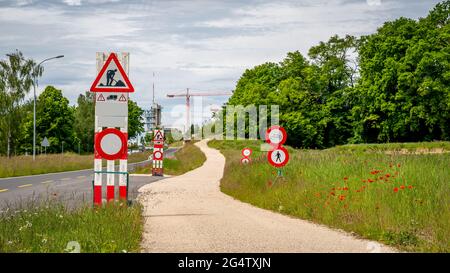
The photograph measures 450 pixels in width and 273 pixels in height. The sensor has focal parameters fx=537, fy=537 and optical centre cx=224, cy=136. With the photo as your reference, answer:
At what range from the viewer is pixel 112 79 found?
1016 cm

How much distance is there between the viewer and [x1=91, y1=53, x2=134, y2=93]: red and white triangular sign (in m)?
10.1

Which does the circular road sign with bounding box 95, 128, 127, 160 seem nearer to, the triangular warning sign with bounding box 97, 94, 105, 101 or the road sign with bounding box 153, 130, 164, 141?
the triangular warning sign with bounding box 97, 94, 105, 101

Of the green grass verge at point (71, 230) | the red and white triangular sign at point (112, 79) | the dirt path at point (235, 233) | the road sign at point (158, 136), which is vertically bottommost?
the dirt path at point (235, 233)

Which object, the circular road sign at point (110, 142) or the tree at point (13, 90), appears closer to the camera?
→ the circular road sign at point (110, 142)

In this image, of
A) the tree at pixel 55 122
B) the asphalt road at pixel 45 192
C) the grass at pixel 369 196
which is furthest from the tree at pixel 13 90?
the grass at pixel 369 196

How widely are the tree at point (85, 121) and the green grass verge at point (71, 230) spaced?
80.9m

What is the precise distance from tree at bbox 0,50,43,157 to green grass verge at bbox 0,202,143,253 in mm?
48737

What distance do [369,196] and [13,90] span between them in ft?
173

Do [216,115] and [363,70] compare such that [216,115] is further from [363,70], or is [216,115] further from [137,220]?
[137,220]

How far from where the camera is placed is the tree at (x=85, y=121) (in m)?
89.7

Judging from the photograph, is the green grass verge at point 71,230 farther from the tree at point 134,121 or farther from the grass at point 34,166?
the tree at point 134,121

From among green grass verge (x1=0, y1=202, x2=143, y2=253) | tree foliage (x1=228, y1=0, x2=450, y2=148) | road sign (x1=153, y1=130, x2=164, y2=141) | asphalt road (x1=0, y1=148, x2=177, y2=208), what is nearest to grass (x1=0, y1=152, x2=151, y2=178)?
asphalt road (x1=0, y1=148, x2=177, y2=208)

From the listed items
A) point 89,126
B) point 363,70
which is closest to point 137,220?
point 363,70

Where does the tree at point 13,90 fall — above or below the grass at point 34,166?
above
